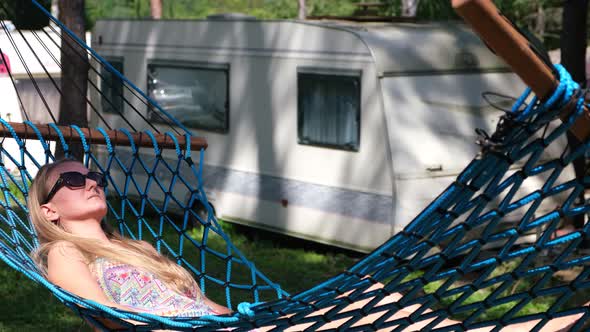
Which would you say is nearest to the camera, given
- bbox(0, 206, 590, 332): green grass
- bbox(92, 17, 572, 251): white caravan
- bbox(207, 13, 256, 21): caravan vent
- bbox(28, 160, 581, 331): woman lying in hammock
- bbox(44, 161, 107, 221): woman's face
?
bbox(28, 160, 581, 331): woman lying in hammock

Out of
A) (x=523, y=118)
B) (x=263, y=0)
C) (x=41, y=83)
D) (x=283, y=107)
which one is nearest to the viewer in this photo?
(x=523, y=118)

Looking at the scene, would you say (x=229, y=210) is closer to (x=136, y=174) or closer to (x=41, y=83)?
(x=136, y=174)

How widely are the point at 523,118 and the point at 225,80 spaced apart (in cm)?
593

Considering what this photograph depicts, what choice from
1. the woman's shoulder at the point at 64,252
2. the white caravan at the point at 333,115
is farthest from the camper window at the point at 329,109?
the woman's shoulder at the point at 64,252

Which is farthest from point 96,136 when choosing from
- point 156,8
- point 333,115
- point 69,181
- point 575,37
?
point 156,8

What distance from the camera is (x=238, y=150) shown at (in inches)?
303

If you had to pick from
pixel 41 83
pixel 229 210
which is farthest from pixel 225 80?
pixel 41 83

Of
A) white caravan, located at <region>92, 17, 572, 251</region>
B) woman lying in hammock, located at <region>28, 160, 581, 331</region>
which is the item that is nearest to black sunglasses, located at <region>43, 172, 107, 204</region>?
woman lying in hammock, located at <region>28, 160, 581, 331</region>

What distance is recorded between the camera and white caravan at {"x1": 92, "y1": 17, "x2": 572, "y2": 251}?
6.52 metres

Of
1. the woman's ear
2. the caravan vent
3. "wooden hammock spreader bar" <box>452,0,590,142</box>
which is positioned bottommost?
the woman's ear

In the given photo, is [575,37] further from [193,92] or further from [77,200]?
[77,200]

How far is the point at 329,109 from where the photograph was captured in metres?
7.00

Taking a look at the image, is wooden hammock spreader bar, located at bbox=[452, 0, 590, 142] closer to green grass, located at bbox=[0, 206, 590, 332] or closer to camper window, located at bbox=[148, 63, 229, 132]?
green grass, located at bbox=[0, 206, 590, 332]

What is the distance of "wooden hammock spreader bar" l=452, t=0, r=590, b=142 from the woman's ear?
5.87 ft
